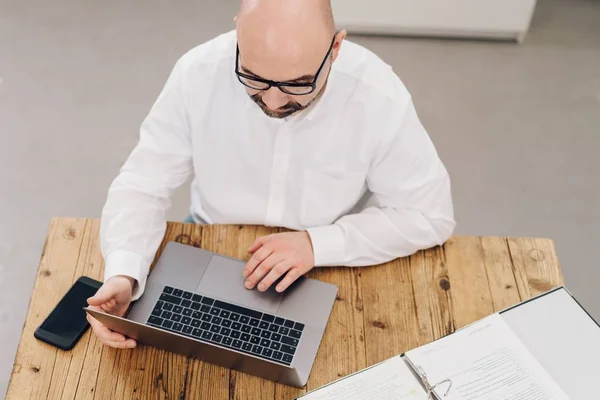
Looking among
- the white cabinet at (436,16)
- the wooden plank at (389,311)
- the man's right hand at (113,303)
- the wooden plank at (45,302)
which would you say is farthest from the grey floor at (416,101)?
the wooden plank at (389,311)

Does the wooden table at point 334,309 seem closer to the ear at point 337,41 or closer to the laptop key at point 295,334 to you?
the laptop key at point 295,334

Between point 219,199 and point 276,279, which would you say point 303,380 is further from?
point 219,199

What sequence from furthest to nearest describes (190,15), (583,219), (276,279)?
(190,15) < (583,219) < (276,279)

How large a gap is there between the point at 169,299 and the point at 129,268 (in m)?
0.09

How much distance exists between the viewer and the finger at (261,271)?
46.5 inches

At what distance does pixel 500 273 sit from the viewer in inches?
48.3

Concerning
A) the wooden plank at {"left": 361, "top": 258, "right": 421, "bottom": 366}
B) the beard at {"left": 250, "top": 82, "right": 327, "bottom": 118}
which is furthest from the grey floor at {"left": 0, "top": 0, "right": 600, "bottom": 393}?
the beard at {"left": 250, "top": 82, "right": 327, "bottom": 118}

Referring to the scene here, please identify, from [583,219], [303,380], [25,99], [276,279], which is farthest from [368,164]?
[25,99]

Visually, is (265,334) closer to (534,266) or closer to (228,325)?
(228,325)

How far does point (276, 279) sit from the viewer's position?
1.19m

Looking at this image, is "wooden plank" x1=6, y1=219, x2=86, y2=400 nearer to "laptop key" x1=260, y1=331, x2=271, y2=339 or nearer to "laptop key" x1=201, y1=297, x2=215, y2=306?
"laptop key" x1=201, y1=297, x2=215, y2=306

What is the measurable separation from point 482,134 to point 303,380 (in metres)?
1.67

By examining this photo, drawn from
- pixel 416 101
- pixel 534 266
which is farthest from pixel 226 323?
pixel 416 101

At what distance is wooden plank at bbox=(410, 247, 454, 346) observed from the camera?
1146 mm
